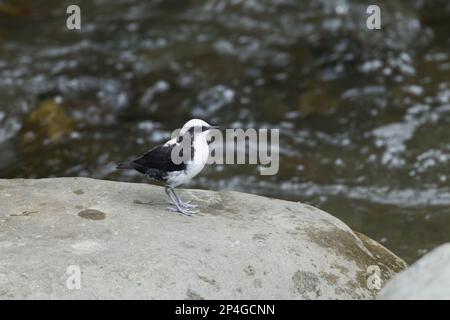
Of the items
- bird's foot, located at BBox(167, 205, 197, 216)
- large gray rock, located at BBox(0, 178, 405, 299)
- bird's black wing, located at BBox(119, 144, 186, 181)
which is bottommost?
large gray rock, located at BBox(0, 178, 405, 299)

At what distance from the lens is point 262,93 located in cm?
1138

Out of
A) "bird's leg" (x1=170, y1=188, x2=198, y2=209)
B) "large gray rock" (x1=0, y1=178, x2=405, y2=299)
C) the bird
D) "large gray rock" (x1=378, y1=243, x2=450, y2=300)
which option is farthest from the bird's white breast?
"large gray rock" (x1=378, y1=243, x2=450, y2=300)

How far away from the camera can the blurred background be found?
29.5ft

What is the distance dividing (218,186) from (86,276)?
5094mm

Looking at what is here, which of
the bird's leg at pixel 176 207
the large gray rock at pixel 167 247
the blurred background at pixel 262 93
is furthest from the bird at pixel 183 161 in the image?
the blurred background at pixel 262 93

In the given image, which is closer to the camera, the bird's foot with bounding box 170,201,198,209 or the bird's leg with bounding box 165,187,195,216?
the bird's leg with bounding box 165,187,195,216

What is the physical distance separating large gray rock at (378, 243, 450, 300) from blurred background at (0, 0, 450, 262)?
3464 millimetres

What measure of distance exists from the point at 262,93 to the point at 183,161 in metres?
6.29

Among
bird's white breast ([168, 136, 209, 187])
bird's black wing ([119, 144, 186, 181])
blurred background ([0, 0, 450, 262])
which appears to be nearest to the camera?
bird's white breast ([168, 136, 209, 187])

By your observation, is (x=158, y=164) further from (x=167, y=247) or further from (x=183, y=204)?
(x=167, y=247)

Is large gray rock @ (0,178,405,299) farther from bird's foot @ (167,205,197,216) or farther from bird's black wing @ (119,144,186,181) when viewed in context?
bird's black wing @ (119,144,186,181)

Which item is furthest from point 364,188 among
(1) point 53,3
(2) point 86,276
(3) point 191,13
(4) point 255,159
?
(1) point 53,3

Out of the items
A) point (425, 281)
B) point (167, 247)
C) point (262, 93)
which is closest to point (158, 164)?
point (167, 247)

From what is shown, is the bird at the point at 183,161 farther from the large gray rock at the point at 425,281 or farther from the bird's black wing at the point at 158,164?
the large gray rock at the point at 425,281
